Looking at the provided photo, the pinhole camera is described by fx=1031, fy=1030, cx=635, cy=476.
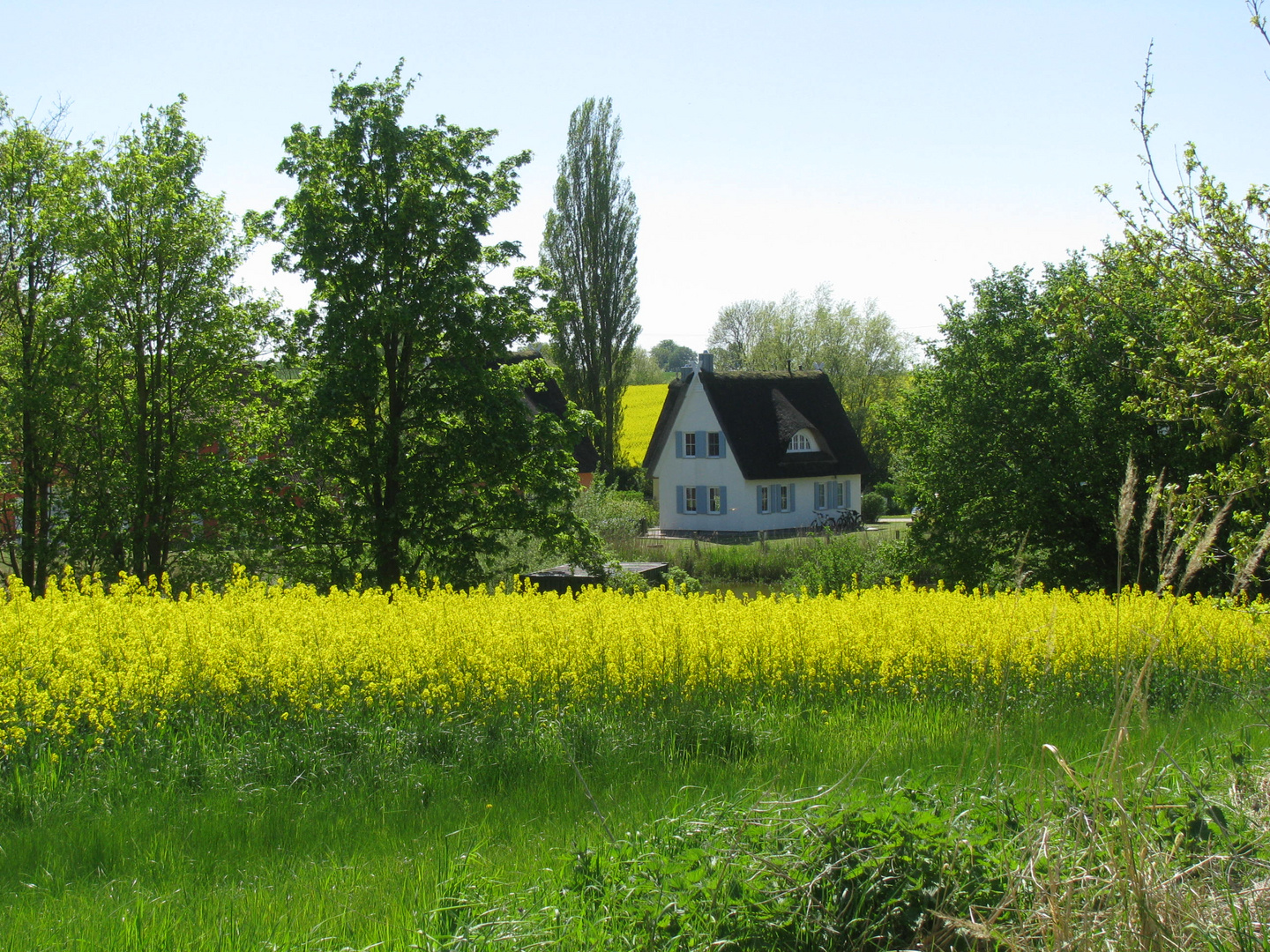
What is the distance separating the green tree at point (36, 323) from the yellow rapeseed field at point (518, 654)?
32.7 ft

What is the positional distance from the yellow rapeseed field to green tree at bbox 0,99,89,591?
32.7 feet

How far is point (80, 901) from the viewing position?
14.3ft

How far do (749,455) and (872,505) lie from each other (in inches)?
369

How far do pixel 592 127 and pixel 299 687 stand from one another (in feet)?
146

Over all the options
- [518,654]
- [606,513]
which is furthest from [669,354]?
[518,654]

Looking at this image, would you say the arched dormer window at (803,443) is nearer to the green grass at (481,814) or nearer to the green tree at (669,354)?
the green grass at (481,814)

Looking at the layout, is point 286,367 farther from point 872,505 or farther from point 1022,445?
point 872,505

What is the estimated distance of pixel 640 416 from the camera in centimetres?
7894

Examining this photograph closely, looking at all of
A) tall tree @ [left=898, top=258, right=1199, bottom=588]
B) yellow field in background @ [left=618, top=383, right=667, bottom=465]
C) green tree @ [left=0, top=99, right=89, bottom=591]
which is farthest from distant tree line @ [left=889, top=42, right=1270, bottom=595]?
yellow field in background @ [left=618, top=383, right=667, bottom=465]

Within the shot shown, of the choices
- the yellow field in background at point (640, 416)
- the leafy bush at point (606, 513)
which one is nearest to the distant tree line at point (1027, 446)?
the leafy bush at point (606, 513)

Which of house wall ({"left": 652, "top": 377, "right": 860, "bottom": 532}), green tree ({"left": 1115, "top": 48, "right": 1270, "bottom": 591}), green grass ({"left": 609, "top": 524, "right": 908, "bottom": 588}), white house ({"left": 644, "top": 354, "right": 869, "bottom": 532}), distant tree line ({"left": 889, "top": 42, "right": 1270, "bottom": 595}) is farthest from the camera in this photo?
white house ({"left": 644, "top": 354, "right": 869, "bottom": 532})

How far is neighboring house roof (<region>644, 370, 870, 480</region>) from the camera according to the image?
A: 4466cm

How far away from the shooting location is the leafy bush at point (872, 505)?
50281 mm

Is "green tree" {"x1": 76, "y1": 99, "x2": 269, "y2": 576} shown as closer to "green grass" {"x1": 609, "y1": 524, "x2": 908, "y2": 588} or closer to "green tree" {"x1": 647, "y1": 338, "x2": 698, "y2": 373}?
"green grass" {"x1": 609, "y1": 524, "x2": 908, "y2": 588}
